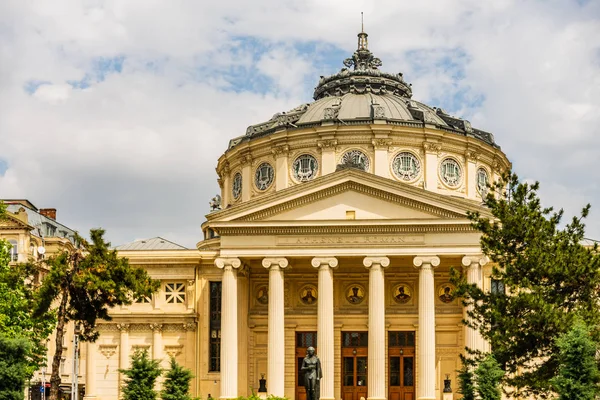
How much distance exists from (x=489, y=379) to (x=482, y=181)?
114ft

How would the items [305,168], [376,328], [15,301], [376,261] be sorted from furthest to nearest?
[305,168]
[376,261]
[376,328]
[15,301]

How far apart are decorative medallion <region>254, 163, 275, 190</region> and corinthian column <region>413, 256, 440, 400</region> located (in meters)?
17.8

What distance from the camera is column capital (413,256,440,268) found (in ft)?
202

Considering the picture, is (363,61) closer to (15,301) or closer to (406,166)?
(406,166)

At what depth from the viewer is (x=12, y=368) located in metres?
43.8

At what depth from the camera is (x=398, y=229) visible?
204 feet

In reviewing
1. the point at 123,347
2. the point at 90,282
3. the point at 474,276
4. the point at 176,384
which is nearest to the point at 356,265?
the point at 474,276

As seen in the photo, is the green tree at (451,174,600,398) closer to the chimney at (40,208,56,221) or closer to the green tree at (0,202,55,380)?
the green tree at (0,202,55,380)

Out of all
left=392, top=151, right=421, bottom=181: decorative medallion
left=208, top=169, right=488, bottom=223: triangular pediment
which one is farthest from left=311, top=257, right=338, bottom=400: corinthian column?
left=392, top=151, right=421, bottom=181: decorative medallion

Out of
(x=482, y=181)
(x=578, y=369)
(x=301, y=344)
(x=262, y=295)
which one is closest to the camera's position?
(x=578, y=369)

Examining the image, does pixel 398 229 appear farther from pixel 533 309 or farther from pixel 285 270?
pixel 533 309

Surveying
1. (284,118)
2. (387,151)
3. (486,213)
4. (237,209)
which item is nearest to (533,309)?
(486,213)

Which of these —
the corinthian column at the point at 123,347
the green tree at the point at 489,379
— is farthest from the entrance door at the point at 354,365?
the green tree at the point at 489,379

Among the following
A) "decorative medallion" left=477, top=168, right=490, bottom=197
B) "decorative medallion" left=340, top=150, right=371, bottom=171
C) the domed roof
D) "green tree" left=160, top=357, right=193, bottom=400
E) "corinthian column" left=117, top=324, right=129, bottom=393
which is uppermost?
the domed roof
